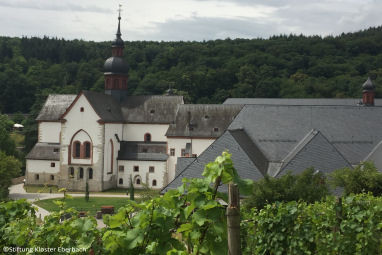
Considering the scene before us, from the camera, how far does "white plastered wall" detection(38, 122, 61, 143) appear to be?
4681 centimetres

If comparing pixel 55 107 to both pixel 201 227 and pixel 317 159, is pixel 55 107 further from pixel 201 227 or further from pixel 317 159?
pixel 201 227

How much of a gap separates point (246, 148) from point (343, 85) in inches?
2553

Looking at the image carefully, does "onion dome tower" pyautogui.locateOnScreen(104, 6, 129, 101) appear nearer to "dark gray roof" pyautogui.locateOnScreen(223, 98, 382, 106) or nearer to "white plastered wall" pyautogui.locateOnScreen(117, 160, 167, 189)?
"white plastered wall" pyautogui.locateOnScreen(117, 160, 167, 189)

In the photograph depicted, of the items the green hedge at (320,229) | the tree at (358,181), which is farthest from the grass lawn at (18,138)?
the green hedge at (320,229)

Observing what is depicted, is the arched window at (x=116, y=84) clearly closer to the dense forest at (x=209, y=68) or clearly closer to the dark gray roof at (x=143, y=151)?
the dark gray roof at (x=143, y=151)

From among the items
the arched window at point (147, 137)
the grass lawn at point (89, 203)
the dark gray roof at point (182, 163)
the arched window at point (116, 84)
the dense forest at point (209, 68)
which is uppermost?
the dense forest at point (209, 68)

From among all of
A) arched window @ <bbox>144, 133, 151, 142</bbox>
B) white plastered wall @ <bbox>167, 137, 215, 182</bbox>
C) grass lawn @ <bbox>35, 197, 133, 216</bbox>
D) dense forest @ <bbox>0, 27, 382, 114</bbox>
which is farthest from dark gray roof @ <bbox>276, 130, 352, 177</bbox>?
dense forest @ <bbox>0, 27, 382, 114</bbox>

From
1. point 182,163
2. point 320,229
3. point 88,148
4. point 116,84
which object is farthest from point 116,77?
point 320,229

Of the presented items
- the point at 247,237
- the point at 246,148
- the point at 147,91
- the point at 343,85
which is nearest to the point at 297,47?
the point at 343,85

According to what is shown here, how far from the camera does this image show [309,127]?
31.8m

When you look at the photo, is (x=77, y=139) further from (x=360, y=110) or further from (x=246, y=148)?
(x=360, y=110)

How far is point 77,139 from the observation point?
142ft

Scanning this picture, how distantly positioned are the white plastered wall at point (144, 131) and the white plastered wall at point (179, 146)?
7.48 feet

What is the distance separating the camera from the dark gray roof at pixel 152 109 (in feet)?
149
